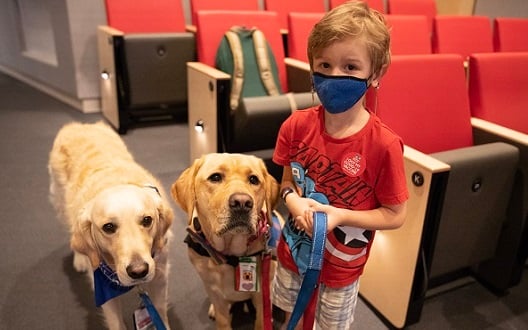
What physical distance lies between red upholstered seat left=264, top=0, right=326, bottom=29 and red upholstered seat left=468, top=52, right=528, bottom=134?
6.93ft

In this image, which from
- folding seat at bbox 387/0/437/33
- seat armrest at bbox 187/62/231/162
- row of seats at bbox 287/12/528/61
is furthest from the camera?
folding seat at bbox 387/0/437/33

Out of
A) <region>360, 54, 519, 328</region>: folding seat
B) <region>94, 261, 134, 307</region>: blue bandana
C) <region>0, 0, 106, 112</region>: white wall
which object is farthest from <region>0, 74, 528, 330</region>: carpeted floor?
<region>0, 0, 106, 112</region>: white wall

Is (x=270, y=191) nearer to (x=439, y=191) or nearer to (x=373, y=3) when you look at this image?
(x=439, y=191)

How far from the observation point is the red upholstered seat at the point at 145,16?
3.61 metres

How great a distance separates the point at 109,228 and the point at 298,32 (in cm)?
214

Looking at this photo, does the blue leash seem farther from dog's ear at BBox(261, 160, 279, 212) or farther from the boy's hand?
dog's ear at BBox(261, 160, 279, 212)

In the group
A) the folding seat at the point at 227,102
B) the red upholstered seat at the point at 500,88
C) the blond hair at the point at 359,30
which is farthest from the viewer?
the folding seat at the point at 227,102

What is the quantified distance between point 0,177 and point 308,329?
8.25 ft

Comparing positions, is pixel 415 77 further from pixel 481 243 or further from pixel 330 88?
pixel 330 88

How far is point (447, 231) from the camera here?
64.4 inches

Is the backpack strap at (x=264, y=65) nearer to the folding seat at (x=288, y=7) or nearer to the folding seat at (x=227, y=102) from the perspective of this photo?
the folding seat at (x=227, y=102)

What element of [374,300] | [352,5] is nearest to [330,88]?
[352,5]

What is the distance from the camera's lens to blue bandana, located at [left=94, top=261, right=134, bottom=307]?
4.23 feet

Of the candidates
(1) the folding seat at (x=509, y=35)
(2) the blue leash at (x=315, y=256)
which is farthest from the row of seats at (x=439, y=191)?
(1) the folding seat at (x=509, y=35)
